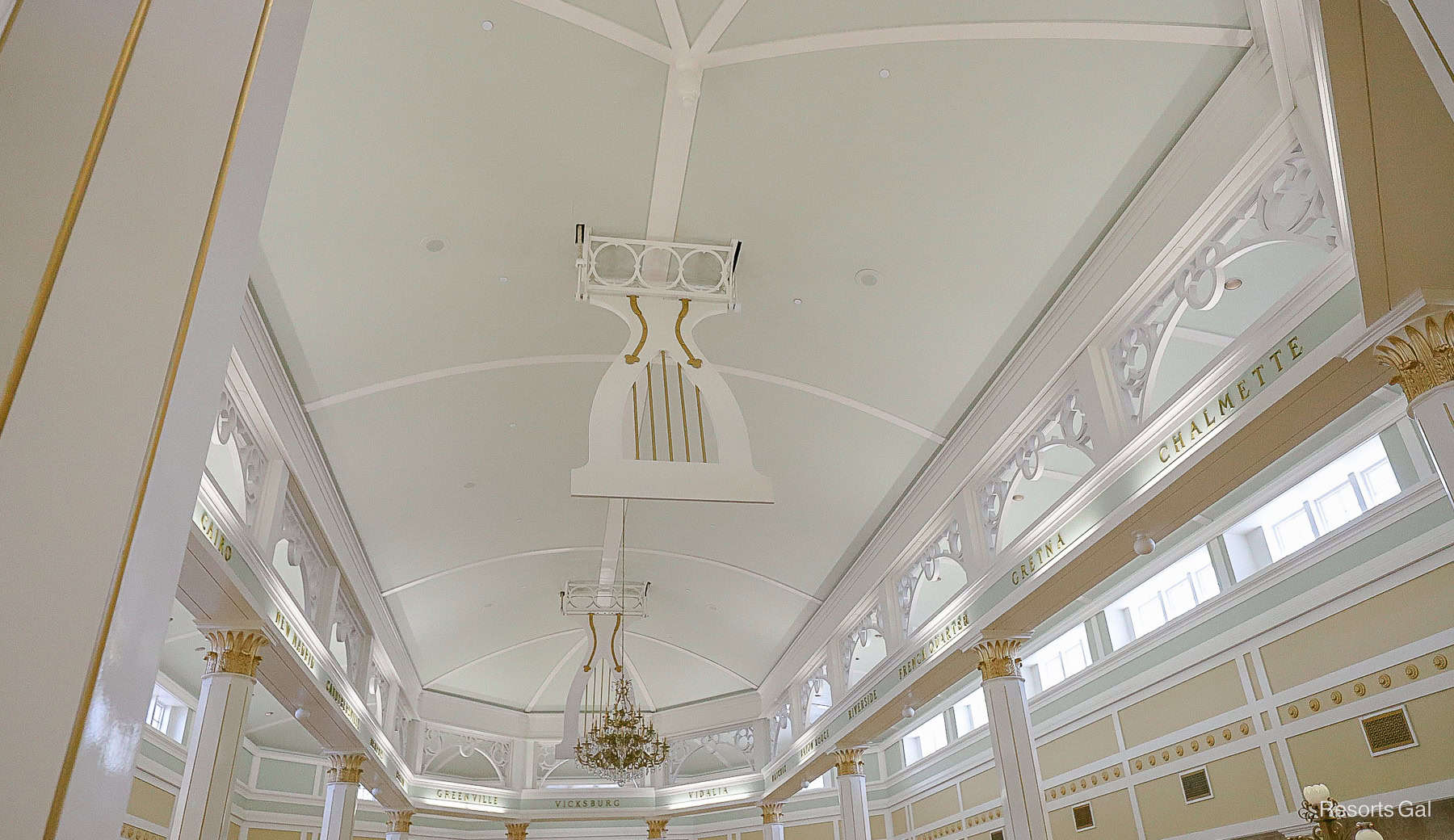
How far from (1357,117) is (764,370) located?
619cm

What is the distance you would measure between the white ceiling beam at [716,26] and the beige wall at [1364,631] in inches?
286

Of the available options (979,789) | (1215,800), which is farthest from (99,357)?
(979,789)

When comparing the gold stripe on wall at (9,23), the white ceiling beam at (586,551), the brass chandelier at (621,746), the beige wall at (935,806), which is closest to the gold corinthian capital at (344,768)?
the white ceiling beam at (586,551)

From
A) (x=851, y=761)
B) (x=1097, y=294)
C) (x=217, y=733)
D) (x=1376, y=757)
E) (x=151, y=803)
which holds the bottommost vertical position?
(x=1376, y=757)

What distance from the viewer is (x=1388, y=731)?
8.21 m

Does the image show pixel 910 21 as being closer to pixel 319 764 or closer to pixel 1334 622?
pixel 1334 622

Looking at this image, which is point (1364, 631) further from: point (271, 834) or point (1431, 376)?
point (271, 834)

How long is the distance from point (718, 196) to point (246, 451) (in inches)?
180

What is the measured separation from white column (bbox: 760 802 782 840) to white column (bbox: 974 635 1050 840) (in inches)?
354

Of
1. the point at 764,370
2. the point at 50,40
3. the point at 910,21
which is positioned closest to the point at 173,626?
the point at 764,370

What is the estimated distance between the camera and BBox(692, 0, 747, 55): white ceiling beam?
5.94m

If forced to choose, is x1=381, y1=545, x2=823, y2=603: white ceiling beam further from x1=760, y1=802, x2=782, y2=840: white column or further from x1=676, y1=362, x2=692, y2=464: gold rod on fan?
x1=760, y1=802, x2=782, y2=840: white column

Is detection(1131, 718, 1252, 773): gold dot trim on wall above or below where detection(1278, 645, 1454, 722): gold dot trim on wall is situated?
Answer: below

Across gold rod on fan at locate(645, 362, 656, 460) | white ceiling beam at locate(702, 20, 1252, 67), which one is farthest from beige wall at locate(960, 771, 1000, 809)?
white ceiling beam at locate(702, 20, 1252, 67)
